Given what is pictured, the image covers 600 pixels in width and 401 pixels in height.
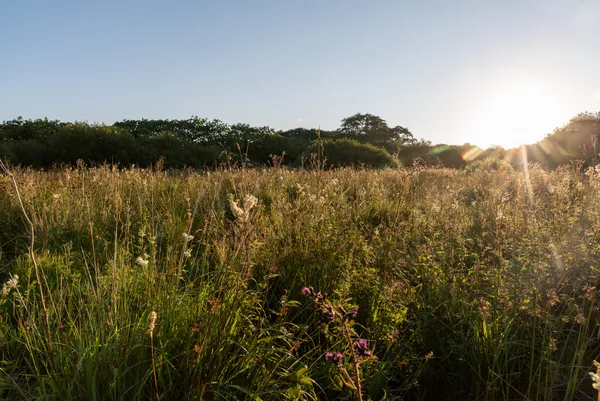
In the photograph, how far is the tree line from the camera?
47.0 feet

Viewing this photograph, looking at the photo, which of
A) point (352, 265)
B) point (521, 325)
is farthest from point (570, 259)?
point (352, 265)

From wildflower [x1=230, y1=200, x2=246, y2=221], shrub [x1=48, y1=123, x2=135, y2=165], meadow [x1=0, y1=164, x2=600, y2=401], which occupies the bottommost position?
meadow [x1=0, y1=164, x2=600, y2=401]

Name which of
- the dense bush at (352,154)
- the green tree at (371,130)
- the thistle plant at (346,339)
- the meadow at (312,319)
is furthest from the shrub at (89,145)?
the green tree at (371,130)

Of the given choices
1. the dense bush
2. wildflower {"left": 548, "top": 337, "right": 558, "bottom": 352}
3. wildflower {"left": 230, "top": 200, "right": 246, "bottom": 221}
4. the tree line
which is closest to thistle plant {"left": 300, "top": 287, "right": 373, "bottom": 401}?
wildflower {"left": 230, "top": 200, "right": 246, "bottom": 221}

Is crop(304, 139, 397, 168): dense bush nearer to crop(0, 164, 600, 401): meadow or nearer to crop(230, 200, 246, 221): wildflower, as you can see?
A: crop(0, 164, 600, 401): meadow

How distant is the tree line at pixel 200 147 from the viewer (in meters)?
14.3

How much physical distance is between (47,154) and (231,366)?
639 inches

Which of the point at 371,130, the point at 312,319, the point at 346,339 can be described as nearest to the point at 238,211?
the point at 346,339

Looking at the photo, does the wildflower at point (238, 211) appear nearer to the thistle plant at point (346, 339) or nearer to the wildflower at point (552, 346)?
the thistle plant at point (346, 339)

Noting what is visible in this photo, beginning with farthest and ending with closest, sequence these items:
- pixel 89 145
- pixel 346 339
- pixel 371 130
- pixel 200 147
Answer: pixel 371 130
pixel 200 147
pixel 89 145
pixel 346 339

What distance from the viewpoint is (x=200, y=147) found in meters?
17.6

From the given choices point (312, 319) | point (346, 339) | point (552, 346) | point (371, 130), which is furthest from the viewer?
point (371, 130)

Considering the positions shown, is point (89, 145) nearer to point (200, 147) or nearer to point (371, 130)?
point (200, 147)

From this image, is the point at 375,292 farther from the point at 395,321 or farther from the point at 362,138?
the point at 362,138
